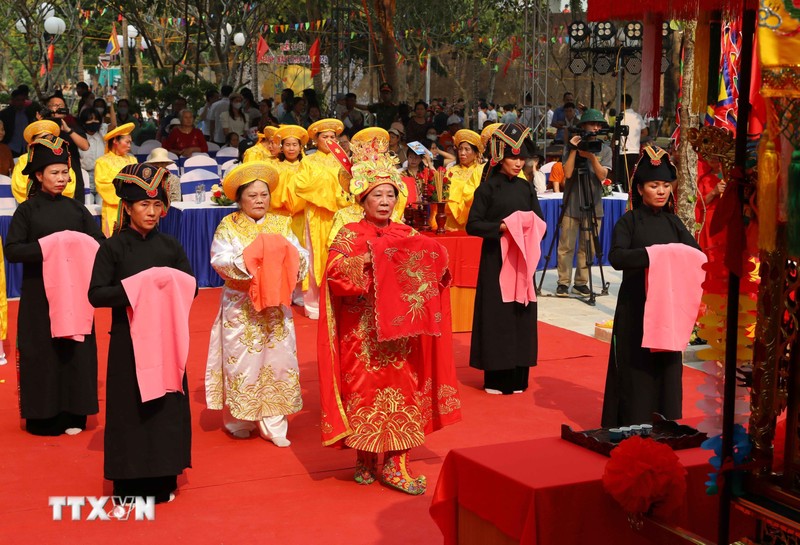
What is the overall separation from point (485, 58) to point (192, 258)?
29.5 metres

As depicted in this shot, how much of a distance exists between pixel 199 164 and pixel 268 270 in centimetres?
863

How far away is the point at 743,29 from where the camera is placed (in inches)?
115

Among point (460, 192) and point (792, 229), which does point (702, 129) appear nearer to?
point (792, 229)

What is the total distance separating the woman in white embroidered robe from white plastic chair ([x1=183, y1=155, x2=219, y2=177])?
8.20 meters

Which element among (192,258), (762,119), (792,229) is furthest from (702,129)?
(192,258)

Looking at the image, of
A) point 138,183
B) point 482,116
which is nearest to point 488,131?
point 138,183

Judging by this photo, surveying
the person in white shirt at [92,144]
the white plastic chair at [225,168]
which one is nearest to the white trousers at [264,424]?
the person in white shirt at [92,144]

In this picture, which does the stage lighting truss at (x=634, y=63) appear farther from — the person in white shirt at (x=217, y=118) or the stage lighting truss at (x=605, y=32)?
the person in white shirt at (x=217, y=118)

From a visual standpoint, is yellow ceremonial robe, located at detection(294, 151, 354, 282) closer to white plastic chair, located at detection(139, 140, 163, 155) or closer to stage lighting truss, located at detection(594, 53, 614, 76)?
white plastic chair, located at detection(139, 140, 163, 155)

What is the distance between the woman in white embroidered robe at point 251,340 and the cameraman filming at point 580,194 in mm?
4764

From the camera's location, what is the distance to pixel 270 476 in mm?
6004

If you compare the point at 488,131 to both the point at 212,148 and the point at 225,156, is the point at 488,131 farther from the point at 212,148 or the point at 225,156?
the point at 212,148

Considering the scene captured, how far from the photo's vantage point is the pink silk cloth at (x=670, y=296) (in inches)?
233

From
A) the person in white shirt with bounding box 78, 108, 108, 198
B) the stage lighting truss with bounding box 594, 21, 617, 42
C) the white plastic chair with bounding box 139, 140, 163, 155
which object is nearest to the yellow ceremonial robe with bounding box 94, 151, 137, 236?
the person in white shirt with bounding box 78, 108, 108, 198
